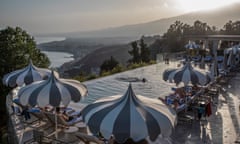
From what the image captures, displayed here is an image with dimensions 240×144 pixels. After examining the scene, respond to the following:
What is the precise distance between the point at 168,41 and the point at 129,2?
765 centimetres

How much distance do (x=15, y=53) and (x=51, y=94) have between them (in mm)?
10221

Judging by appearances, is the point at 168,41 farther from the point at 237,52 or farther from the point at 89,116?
the point at 89,116

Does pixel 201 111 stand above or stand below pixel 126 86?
above

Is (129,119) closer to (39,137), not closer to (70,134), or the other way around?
(39,137)

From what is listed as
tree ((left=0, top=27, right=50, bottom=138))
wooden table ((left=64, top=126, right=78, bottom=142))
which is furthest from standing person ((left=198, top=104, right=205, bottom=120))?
tree ((left=0, top=27, right=50, bottom=138))

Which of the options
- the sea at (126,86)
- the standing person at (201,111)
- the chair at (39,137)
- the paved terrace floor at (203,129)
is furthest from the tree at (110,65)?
the chair at (39,137)

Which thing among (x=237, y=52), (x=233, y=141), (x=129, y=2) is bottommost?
(x=233, y=141)

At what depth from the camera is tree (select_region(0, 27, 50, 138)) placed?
1507 cm

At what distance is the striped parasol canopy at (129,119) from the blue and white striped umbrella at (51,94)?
1.99m

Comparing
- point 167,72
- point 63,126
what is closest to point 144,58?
point 167,72

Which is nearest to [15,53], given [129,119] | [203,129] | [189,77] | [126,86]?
[126,86]

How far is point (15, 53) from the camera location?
15773 mm

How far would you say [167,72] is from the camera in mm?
10320

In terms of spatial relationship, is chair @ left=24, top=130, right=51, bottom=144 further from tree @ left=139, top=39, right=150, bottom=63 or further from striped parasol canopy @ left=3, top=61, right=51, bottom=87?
tree @ left=139, top=39, right=150, bottom=63
